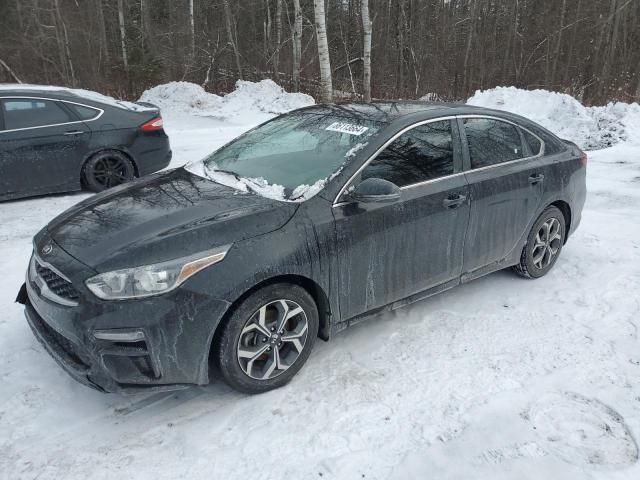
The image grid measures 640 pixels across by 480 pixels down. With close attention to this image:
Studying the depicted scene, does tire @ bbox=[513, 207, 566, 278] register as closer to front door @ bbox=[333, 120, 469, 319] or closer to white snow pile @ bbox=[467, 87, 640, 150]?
front door @ bbox=[333, 120, 469, 319]

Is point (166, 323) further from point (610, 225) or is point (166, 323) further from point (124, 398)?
point (610, 225)

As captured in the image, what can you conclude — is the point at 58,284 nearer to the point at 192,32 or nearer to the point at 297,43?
the point at 297,43

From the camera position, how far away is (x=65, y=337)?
2.84 meters

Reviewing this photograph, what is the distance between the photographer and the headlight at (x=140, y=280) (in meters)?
2.71

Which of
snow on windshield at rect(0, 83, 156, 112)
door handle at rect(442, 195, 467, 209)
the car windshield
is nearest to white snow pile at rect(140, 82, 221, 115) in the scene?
snow on windshield at rect(0, 83, 156, 112)

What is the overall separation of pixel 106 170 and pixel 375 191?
16.6 feet

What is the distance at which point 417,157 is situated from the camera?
378 centimetres

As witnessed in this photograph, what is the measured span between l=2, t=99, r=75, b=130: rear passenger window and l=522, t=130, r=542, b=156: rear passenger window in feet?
18.0

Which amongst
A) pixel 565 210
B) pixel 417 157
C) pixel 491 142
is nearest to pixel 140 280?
pixel 417 157

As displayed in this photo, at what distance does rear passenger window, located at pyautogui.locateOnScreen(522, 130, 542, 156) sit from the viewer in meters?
4.58

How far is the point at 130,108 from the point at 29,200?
5.92 ft

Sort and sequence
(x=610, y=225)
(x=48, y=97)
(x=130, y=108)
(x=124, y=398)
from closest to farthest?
(x=124, y=398)
(x=610, y=225)
(x=48, y=97)
(x=130, y=108)

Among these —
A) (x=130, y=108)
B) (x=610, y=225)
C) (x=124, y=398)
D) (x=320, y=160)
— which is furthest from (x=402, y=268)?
(x=130, y=108)

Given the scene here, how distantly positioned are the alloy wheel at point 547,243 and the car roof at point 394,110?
105cm
